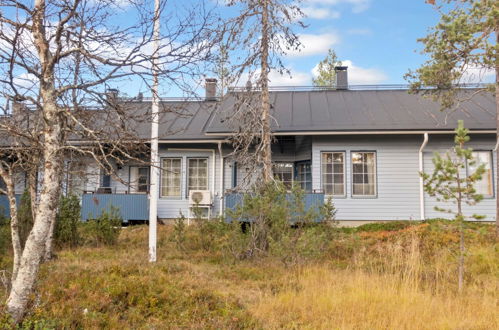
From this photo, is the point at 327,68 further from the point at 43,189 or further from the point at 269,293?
the point at 43,189

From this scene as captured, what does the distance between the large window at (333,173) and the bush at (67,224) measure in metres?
7.75

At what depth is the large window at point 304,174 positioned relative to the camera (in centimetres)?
1432

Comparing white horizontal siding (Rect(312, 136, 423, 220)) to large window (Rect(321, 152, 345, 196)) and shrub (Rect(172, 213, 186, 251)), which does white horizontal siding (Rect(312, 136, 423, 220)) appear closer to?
large window (Rect(321, 152, 345, 196))

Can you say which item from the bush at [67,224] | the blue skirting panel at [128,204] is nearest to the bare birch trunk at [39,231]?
the bush at [67,224]

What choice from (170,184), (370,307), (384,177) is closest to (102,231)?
(170,184)

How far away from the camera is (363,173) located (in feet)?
44.3

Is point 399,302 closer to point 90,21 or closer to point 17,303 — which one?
point 17,303

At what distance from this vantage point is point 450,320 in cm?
457

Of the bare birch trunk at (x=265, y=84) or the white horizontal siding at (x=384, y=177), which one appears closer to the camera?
the bare birch trunk at (x=265, y=84)

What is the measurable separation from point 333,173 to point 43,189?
10775 millimetres

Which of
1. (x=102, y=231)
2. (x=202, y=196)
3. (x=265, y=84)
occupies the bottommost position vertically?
(x=102, y=231)

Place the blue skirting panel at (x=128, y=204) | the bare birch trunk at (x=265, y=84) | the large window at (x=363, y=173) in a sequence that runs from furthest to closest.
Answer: the blue skirting panel at (x=128, y=204) < the large window at (x=363, y=173) < the bare birch trunk at (x=265, y=84)

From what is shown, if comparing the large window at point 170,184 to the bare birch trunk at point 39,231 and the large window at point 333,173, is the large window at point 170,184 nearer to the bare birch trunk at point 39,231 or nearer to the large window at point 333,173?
the large window at point 333,173

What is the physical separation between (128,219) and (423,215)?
998cm
